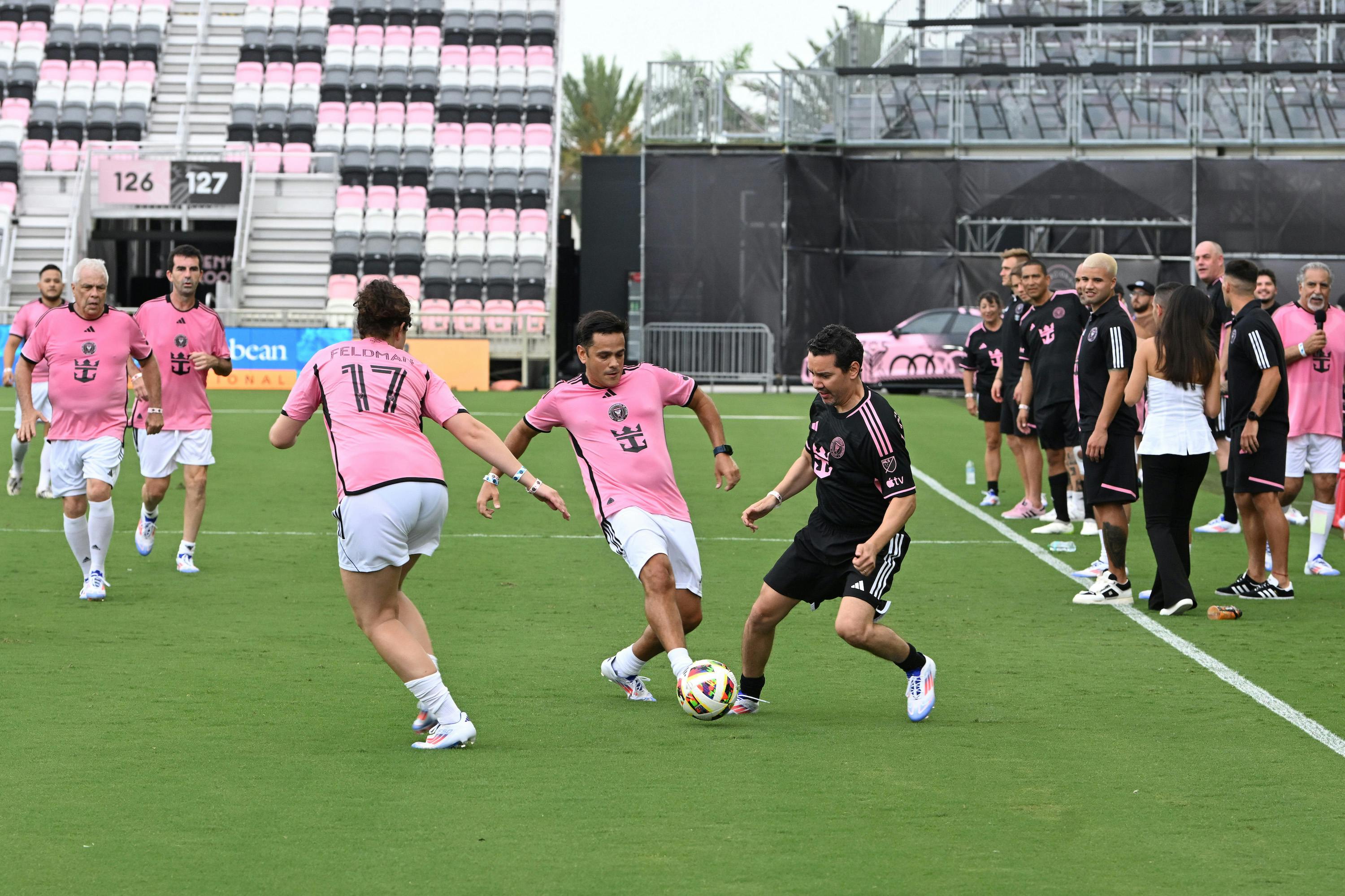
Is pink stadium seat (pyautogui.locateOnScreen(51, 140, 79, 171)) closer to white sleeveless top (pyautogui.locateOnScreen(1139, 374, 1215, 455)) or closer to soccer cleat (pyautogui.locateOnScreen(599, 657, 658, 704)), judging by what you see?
white sleeveless top (pyautogui.locateOnScreen(1139, 374, 1215, 455))

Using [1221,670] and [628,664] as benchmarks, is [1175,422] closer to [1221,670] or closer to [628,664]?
[1221,670]

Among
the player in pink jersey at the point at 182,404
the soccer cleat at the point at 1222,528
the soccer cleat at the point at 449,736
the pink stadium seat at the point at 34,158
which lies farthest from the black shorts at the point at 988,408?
the pink stadium seat at the point at 34,158

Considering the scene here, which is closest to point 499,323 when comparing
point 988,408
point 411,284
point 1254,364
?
point 411,284


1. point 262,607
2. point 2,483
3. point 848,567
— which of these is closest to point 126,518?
point 2,483

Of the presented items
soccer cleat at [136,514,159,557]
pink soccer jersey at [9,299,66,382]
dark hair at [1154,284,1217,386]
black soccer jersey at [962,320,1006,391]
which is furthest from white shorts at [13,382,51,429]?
dark hair at [1154,284,1217,386]

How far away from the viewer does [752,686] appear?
7.01 meters

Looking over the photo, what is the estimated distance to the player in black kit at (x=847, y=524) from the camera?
21.3 feet

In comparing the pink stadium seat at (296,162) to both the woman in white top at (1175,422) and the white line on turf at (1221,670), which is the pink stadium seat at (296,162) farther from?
the woman in white top at (1175,422)

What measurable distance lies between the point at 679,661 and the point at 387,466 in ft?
4.90

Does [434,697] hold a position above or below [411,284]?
below

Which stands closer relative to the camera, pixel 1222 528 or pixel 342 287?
pixel 1222 528

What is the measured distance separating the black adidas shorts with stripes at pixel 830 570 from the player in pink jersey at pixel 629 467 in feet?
1.45

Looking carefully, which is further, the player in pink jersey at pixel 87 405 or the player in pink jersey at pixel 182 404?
the player in pink jersey at pixel 182 404

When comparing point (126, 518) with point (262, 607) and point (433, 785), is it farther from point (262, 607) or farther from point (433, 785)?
point (433, 785)
